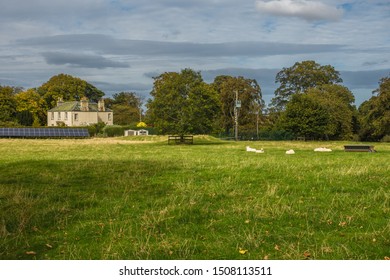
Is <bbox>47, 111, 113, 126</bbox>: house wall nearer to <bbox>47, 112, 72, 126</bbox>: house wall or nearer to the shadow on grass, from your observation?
<bbox>47, 112, 72, 126</bbox>: house wall

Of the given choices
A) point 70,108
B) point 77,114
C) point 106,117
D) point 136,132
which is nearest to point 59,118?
point 70,108

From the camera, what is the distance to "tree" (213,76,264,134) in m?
88.2

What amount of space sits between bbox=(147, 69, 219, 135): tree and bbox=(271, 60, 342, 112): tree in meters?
43.8

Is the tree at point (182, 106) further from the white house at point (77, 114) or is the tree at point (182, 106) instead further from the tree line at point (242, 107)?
the white house at point (77, 114)

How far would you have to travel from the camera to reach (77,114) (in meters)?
107

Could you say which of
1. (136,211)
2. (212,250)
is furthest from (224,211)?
(212,250)

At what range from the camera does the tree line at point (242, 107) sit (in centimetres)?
5250

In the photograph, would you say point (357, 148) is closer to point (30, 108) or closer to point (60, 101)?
point (30, 108)

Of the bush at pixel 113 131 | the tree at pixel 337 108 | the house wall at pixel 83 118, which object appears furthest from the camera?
the house wall at pixel 83 118

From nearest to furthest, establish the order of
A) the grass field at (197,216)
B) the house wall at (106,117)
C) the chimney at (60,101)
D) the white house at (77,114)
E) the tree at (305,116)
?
the grass field at (197,216) → the tree at (305,116) → the white house at (77,114) → the chimney at (60,101) → the house wall at (106,117)

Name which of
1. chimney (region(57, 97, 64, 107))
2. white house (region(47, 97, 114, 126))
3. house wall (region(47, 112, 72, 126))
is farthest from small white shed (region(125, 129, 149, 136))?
chimney (region(57, 97, 64, 107))

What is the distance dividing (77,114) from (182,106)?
5996 centimetres

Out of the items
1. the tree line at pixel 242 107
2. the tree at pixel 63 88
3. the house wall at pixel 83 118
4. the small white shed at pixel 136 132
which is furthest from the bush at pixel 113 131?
the tree at pixel 63 88

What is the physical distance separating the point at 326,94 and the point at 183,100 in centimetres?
3224
